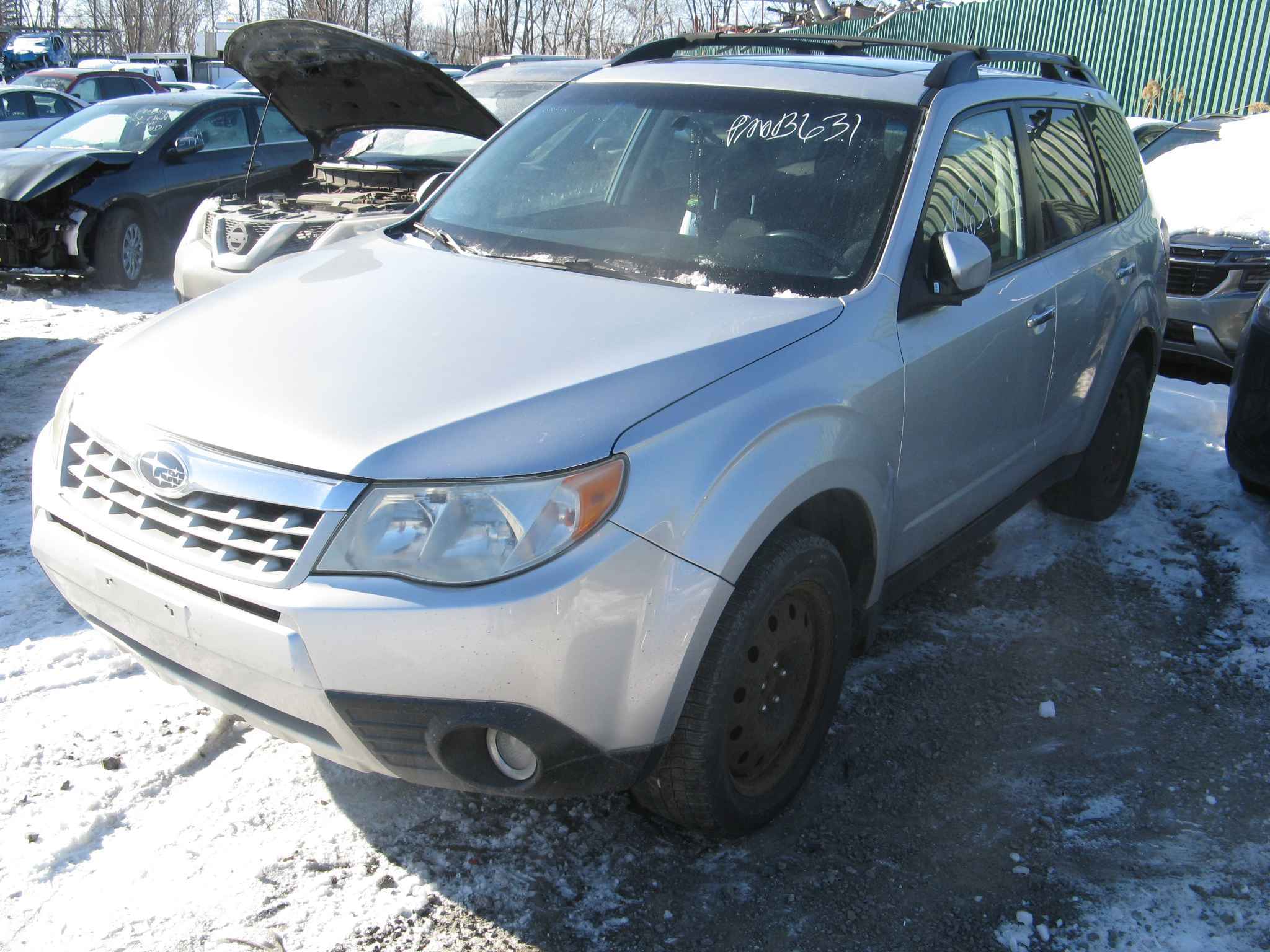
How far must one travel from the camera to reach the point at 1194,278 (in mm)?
7410

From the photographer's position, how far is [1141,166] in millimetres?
4953

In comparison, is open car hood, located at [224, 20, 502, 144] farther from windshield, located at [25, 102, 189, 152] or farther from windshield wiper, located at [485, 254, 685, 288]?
windshield, located at [25, 102, 189, 152]

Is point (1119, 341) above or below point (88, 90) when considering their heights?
below

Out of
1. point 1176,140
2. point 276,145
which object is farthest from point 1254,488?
point 276,145

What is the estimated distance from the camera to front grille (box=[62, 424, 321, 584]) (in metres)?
2.22

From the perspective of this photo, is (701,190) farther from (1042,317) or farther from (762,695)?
(762,695)

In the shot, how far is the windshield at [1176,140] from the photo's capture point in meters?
9.88

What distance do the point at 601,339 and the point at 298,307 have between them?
0.85 metres

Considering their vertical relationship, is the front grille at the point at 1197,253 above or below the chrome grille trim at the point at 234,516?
above

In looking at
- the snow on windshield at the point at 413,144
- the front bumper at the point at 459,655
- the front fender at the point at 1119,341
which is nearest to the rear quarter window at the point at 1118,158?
the front fender at the point at 1119,341

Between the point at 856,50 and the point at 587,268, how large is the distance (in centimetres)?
196

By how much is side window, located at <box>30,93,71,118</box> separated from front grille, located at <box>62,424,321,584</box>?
50.9 ft

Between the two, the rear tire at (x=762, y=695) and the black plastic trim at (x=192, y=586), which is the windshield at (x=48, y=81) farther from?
the rear tire at (x=762, y=695)

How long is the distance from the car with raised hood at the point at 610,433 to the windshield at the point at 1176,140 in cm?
689
